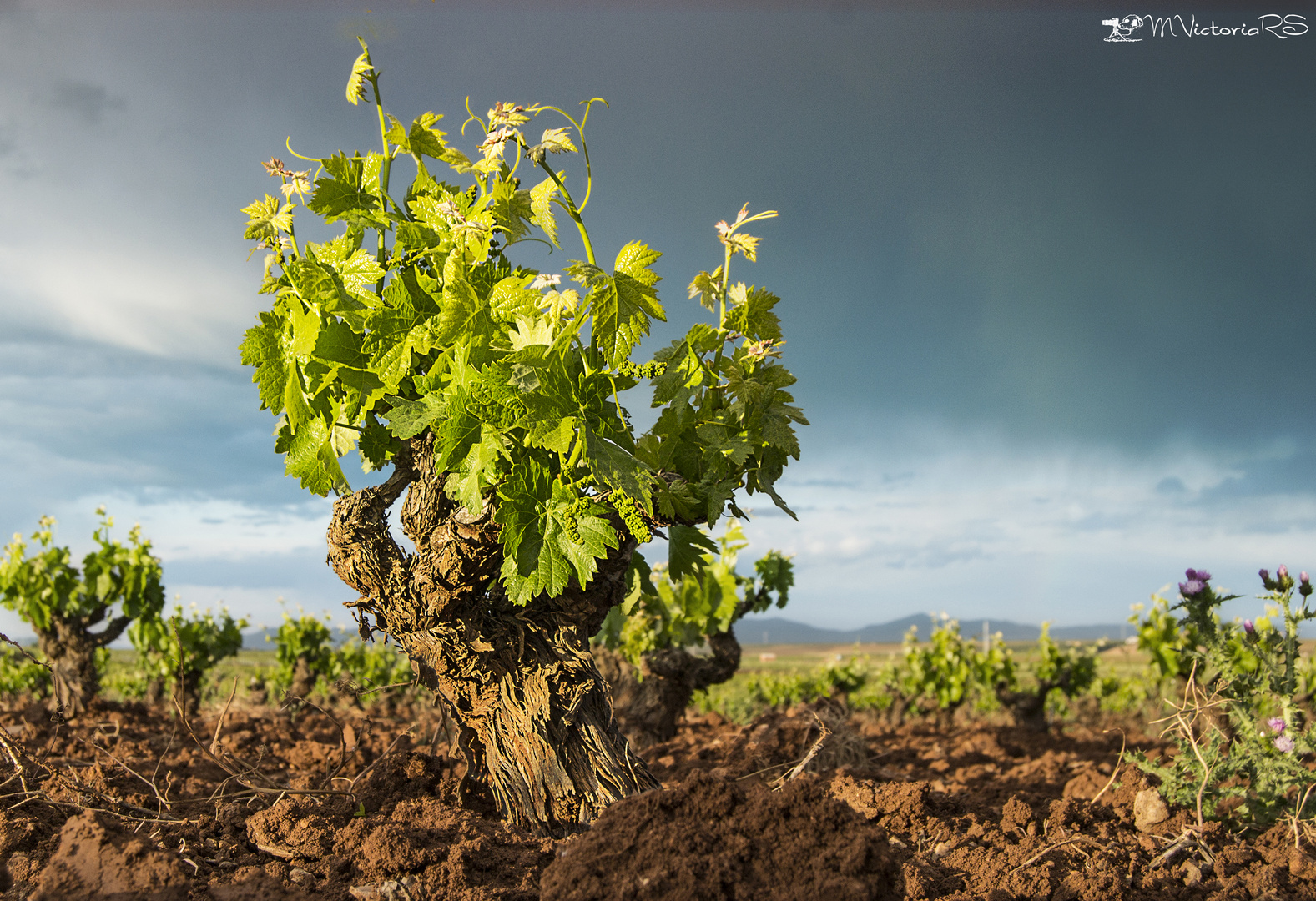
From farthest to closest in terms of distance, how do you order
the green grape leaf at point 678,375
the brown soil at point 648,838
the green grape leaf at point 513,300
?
the green grape leaf at point 678,375
the green grape leaf at point 513,300
the brown soil at point 648,838

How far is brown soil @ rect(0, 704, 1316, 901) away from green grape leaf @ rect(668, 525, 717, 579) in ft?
3.95

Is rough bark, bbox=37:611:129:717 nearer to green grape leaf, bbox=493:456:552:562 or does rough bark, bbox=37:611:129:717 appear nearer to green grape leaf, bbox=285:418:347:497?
green grape leaf, bbox=285:418:347:497

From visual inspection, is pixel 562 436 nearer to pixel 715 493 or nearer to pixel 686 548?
pixel 715 493

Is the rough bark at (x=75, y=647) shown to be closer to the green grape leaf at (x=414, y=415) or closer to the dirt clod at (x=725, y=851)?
the green grape leaf at (x=414, y=415)

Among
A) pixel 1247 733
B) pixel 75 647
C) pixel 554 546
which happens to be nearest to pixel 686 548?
pixel 554 546

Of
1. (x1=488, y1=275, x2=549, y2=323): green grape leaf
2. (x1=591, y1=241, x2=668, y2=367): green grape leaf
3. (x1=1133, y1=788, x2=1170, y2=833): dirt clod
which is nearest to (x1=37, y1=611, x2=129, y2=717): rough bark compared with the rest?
(x1=488, y1=275, x2=549, y2=323): green grape leaf

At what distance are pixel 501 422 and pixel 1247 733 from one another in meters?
4.92

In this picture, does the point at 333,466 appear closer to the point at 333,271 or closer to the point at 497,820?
the point at 333,271

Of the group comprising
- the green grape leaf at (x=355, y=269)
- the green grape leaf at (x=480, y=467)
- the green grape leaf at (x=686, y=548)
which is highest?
the green grape leaf at (x=355, y=269)

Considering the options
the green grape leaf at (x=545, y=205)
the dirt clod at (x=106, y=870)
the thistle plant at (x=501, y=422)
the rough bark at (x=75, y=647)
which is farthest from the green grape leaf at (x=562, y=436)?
the rough bark at (x=75, y=647)

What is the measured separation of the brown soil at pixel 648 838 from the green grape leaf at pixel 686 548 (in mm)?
1203

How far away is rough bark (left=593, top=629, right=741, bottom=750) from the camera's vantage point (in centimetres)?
772

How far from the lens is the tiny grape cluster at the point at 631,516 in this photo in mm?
3107

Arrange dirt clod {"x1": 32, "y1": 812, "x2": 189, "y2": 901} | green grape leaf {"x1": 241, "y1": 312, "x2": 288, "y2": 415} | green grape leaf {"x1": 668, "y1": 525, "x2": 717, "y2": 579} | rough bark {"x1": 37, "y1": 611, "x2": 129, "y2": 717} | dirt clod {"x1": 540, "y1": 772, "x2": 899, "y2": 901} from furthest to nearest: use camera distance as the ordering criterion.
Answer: rough bark {"x1": 37, "y1": 611, "x2": 129, "y2": 717}
green grape leaf {"x1": 668, "y1": 525, "x2": 717, "y2": 579}
green grape leaf {"x1": 241, "y1": 312, "x2": 288, "y2": 415}
dirt clod {"x1": 32, "y1": 812, "x2": 189, "y2": 901}
dirt clod {"x1": 540, "y1": 772, "x2": 899, "y2": 901}
